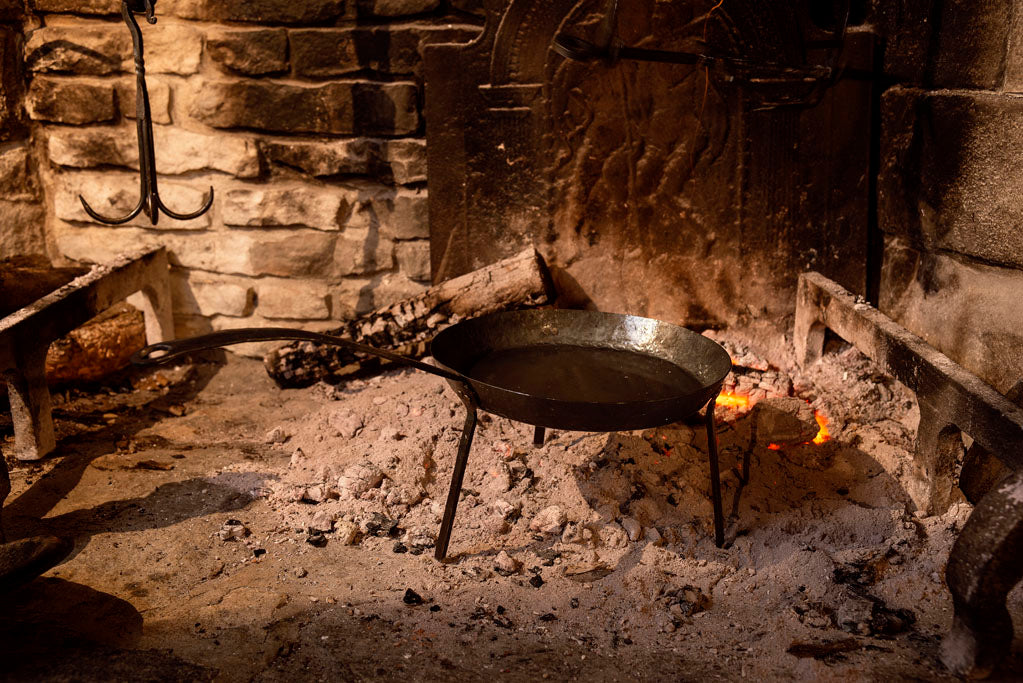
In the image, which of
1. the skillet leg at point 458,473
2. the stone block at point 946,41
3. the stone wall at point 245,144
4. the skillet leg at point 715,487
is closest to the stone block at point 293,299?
the stone wall at point 245,144

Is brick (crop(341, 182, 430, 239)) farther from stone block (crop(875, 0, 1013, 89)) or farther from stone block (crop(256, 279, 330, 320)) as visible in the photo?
stone block (crop(875, 0, 1013, 89))

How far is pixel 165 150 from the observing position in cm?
376

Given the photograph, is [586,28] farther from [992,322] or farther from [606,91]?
[992,322]

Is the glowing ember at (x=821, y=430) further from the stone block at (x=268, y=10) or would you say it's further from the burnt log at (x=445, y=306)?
the stone block at (x=268, y=10)

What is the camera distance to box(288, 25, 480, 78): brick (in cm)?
349

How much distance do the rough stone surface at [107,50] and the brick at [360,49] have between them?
476 millimetres

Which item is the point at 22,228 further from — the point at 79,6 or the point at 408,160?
the point at 408,160

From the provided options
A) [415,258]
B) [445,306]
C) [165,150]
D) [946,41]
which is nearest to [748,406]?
[445,306]

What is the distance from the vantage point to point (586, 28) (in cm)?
337

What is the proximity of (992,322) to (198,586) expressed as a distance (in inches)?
101

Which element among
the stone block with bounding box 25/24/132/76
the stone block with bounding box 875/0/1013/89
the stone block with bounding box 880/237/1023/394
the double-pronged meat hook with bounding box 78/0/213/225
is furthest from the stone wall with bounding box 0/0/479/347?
the stone block with bounding box 880/237/1023/394

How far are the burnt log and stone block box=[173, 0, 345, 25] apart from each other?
123 cm

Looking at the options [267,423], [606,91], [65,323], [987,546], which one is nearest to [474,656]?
[987,546]

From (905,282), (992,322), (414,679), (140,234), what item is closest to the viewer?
(414,679)
